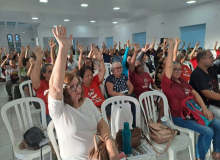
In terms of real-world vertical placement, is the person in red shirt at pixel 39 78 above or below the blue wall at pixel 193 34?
below

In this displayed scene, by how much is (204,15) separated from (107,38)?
857cm

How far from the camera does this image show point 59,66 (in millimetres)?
962

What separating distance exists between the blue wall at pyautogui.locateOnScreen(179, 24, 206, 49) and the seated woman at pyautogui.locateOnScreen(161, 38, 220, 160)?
562cm

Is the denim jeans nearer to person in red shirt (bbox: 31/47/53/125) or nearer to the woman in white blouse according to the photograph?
the woman in white blouse

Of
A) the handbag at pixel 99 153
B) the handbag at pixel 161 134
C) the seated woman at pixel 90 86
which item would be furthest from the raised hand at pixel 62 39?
the handbag at pixel 161 134

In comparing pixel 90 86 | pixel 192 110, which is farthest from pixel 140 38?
pixel 192 110

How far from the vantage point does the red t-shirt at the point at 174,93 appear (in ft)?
6.21

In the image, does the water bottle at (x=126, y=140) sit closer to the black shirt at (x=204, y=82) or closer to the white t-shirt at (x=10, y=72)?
the black shirt at (x=204, y=82)

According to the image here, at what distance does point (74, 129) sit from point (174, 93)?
1312mm

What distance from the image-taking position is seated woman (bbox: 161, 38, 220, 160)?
5.55 feet

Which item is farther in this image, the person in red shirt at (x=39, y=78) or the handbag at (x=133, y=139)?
the person in red shirt at (x=39, y=78)

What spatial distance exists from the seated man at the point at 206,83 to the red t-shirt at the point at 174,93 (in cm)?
19

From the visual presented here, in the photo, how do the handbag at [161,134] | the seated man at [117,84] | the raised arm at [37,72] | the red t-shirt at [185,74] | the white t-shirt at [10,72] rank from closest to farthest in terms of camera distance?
the handbag at [161,134], the raised arm at [37,72], the seated man at [117,84], the red t-shirt at [185,74], the white t-shirt at [10,72]

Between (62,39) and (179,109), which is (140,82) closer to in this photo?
(179,109)
